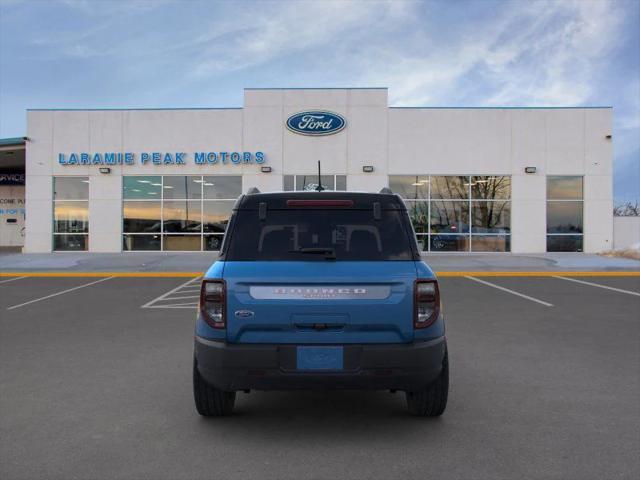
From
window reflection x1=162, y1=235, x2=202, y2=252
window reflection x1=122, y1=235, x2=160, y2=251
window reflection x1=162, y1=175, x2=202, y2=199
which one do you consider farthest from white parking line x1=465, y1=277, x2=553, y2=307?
window reflection x1=122, y1=235, x2=160, y2=251

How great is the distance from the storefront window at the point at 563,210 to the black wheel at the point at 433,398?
19773mm

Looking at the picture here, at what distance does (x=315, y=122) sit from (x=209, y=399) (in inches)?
731

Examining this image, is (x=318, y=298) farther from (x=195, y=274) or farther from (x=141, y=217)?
(x=141, y=217)

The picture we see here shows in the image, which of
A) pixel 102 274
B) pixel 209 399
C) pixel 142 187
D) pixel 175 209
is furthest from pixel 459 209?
pixel 209 399

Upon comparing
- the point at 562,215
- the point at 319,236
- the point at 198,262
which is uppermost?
the point at 562,215

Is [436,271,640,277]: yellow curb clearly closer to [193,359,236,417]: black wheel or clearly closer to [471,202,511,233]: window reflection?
[471,202,511,233]: window reflection

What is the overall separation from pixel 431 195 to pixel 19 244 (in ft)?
77.2

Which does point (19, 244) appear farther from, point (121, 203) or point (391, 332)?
point (391, 332)

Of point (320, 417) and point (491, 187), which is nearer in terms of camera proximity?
point (320, 417)

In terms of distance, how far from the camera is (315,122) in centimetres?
2158

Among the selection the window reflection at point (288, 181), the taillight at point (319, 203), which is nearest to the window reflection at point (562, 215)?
the window reflection at point (288, 181)

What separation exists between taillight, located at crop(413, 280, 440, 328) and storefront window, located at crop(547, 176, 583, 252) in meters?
20.2

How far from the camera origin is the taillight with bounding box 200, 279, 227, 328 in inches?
139

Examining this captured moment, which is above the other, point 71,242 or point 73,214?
point 73,214
